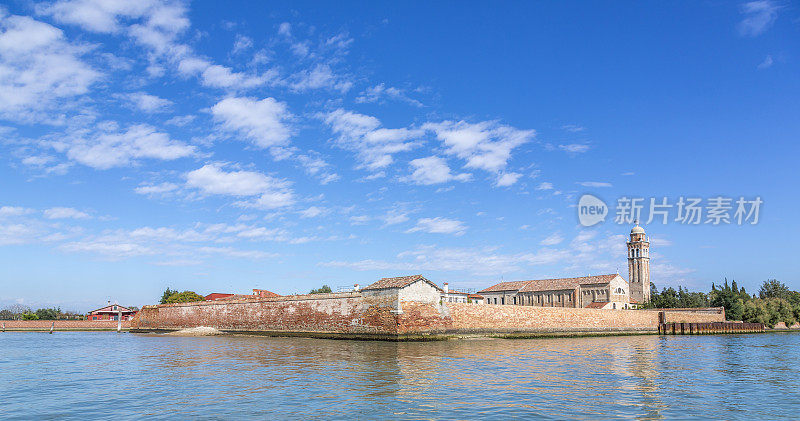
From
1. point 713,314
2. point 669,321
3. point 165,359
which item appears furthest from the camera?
point 713,314

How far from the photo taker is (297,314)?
3684 cm

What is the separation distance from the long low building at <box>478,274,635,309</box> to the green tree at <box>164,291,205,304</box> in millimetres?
41196

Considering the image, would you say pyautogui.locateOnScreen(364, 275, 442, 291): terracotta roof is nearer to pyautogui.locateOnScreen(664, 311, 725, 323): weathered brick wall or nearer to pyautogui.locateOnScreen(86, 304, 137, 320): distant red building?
pyautogui.locateOnScreen(664, 311, 725, 323): weathered brick wall

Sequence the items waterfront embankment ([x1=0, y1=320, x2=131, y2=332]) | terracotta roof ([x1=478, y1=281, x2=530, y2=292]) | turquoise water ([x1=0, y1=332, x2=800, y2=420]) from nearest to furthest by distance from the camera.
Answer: turquoise water ([x1=0, y1=332, x2=800, y2=420]) → waterfront embankment ([x1=0, y1=320, x2=131, y2=332]) → terracotta roof ([x1=478, y1=281, x2=530, y2=292])

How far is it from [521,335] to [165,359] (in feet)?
78.2

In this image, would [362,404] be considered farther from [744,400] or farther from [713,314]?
[713,314]

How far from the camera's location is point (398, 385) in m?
13.3

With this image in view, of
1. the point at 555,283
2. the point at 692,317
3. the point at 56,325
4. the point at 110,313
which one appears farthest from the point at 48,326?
the point at 692,317

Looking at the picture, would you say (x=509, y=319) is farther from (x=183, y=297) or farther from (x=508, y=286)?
(x=183, y=297)

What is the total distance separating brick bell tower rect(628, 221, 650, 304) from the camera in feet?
268

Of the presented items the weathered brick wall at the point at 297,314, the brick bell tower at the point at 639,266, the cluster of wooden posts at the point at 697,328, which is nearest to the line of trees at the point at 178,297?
the weathered brick wall at the point at 297,314

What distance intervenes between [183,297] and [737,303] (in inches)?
2584

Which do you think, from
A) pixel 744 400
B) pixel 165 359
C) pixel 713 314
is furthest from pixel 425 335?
pixel 713 314

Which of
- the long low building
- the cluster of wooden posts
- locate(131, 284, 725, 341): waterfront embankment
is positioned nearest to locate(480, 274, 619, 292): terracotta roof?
the long low building
